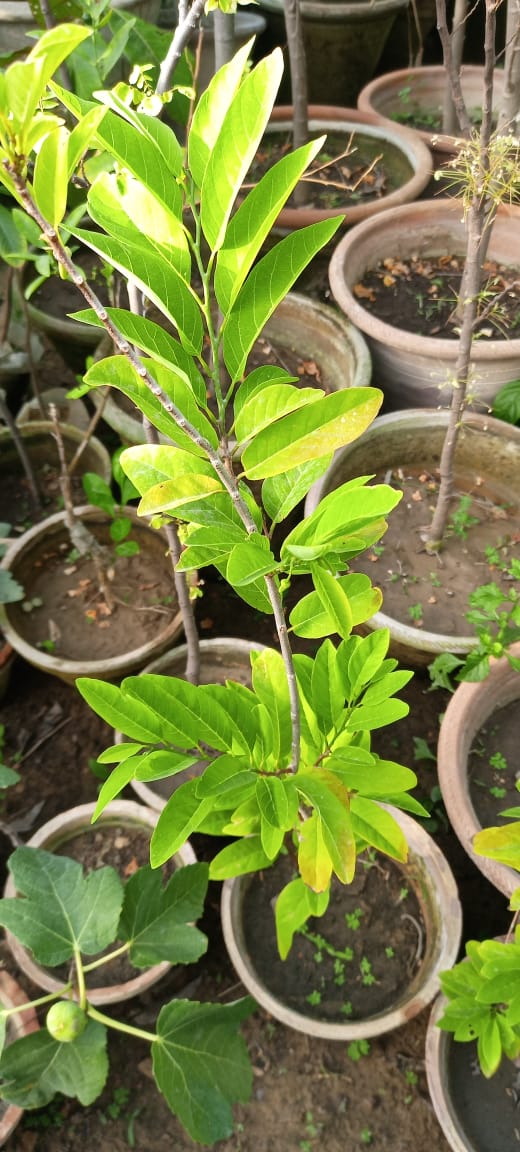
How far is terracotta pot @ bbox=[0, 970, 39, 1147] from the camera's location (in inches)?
48.9

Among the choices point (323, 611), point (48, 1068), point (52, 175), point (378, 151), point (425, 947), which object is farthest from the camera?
point (378, 151)

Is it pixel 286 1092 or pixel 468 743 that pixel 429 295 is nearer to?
pixel 468 743

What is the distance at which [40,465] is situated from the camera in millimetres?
2084

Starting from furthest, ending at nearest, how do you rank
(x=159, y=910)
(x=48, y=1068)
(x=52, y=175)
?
(x=159, y=910), (x=48, y=1068), (x=52, y=175)

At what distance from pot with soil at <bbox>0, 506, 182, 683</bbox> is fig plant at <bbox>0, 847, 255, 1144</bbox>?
1.59 ft

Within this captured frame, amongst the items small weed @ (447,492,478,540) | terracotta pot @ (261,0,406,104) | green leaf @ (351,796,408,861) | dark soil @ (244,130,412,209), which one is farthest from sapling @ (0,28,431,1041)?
terracotta pot @ (261,0,406,104)

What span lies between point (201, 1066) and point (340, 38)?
3308mm

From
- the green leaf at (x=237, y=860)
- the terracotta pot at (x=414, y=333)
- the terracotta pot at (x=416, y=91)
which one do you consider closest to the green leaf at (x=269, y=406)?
the green leaf at (x=237, y=860)

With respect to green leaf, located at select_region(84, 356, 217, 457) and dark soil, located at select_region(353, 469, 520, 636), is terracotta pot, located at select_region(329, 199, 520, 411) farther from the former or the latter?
green leaf, located at select_region(84, 356, 217, 457)

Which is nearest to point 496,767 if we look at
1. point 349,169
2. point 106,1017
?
point 106,1017

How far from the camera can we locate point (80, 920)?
1.18 metres

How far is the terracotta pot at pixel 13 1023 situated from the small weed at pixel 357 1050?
569mm

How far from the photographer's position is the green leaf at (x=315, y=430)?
58 centimetres

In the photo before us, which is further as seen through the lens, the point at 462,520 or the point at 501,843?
the point at 462,520
